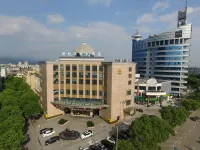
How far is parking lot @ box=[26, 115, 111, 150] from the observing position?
32.6m

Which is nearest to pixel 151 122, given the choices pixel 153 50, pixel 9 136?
pixel 9 136

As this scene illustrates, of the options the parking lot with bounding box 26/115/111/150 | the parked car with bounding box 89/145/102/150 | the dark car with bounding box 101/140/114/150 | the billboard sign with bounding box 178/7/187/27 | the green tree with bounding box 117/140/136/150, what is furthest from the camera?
the billboard sign with bounding box 178/7/187/27

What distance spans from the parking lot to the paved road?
51.0 ft

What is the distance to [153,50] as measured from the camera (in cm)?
9269

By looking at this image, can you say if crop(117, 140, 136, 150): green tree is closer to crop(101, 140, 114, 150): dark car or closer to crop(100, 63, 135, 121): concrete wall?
crop(101, 140, 114, 150): dark car

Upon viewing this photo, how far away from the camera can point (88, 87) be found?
4906 cm

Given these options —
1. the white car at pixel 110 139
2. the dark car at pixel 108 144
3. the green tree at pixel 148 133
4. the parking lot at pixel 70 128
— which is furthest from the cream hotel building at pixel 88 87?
the green tree at pixel 148 133

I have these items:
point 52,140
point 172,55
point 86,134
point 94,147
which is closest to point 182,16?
point 172,55

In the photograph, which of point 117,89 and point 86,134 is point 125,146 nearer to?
point 86,134

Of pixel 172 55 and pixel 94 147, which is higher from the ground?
pixel 172 55

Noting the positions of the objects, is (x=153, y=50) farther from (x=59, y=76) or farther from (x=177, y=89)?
(x=59, y=76)

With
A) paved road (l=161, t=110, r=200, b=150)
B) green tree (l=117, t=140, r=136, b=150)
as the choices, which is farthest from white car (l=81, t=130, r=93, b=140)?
paved road (l=161, t=110, r=200, b=150)

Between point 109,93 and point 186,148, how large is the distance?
2375 centimetres

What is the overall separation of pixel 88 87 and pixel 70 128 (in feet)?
46.9
